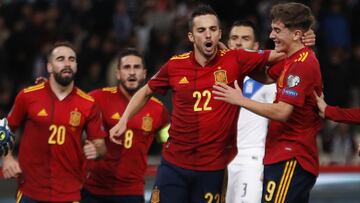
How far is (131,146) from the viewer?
10.8 metres

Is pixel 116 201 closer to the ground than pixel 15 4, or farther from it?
closer to the ground

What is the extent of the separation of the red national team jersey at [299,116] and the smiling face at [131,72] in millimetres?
2635

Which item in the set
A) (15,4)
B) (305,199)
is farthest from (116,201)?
(15,4)

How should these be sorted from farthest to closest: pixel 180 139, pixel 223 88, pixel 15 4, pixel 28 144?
pixel 15 4, pixel 28 144, pixel 180 139, pixel 223 88

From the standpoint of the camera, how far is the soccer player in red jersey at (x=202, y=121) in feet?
29.5

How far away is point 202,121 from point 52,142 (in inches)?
73.9

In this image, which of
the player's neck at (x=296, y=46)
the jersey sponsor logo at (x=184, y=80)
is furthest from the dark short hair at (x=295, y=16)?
the jersey sponsor logo at (x=184, y=80)

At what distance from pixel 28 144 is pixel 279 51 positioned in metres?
2.91

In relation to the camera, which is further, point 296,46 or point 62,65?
point 62,65

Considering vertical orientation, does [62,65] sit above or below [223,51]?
below

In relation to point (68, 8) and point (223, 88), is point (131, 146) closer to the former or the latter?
point (223, 88)

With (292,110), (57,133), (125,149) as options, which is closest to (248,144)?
(125,149)

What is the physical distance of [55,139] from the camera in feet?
33.4

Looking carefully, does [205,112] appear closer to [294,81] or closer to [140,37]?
[294,81]
